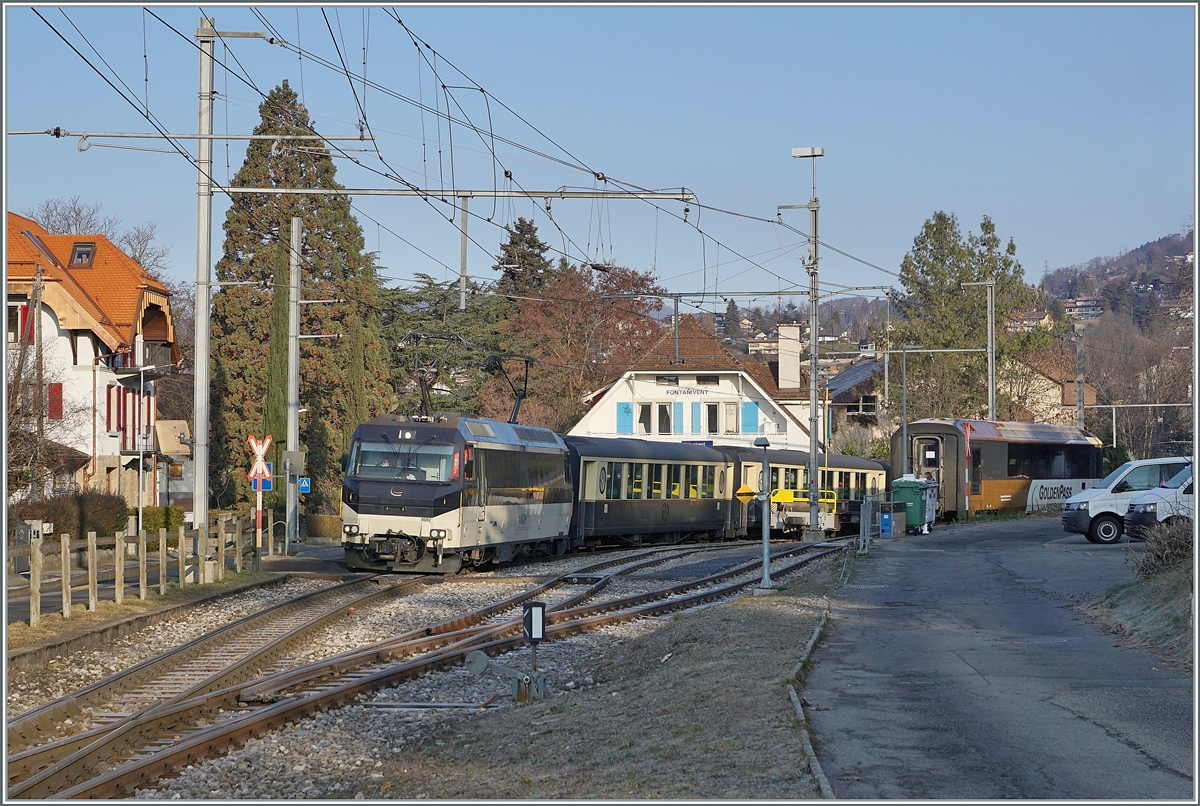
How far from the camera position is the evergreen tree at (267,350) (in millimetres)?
55250

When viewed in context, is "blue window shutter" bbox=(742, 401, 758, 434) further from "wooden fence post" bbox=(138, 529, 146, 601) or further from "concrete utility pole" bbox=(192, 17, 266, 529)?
"wooden fence post" bbox=(138, 529, 146, 601)

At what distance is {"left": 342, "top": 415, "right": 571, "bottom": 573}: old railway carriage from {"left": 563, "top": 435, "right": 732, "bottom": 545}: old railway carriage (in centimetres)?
604

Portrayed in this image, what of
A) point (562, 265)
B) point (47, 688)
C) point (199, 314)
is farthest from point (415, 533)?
point (562, 265)

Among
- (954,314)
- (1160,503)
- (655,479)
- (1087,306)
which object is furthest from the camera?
(1087,306)

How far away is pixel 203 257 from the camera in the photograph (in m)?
21.4

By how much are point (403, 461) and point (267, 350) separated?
34.2m

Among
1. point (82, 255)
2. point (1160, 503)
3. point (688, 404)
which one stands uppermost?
point (82, 255)

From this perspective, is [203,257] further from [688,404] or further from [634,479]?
[688,404]

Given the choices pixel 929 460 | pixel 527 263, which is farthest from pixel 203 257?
pixel 527 263

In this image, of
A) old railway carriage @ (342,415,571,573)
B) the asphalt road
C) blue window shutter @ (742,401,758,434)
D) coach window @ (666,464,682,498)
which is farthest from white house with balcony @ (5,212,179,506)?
blue window shutter @ (742,401,758,434)

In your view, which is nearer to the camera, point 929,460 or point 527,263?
point 929,460

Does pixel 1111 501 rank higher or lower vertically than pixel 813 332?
lower

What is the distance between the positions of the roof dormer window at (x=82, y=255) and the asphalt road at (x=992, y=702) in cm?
3459

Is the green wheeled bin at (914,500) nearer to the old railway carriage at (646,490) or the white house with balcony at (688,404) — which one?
the old railway carriage at (646,490)
